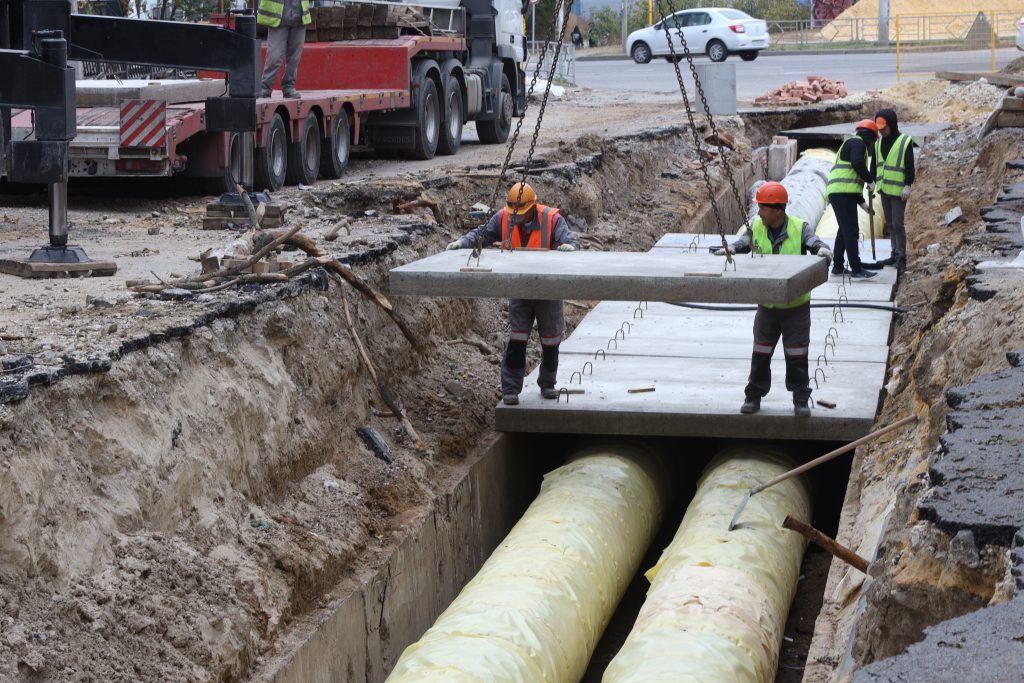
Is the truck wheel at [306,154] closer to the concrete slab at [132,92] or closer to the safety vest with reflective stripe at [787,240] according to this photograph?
the concrete slab at [132,92]

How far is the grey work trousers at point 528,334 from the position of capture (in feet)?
27.0

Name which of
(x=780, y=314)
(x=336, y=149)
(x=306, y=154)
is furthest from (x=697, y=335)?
(x=336, y=149)

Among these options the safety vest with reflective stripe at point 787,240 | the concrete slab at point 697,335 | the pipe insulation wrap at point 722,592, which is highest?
the safety vest with reflective stripe at point 787,240

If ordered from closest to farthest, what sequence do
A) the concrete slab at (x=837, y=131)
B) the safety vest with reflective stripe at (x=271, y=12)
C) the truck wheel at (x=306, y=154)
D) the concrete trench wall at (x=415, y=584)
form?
1. the concrete trench wall at (x=415, y=584)
2. the truck wheel at (x=306, y=154)
3. the safety vest with reflective stripe at (x=271, y=12)
4. the concrete slab at (x=837, y=131)

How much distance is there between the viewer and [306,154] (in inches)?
527

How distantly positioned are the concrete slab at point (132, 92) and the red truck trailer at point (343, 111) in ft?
0.06

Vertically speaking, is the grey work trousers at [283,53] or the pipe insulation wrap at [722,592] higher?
the grey work trousers at [283,53]

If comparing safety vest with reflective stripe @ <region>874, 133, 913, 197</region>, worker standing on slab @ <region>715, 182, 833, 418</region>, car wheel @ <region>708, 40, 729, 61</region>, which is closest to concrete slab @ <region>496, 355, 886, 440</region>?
worker standing on slab @ <region>715, 182, 833, 418</region>


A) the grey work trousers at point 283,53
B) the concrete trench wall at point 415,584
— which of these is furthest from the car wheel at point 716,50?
the concrete trench wall at point 415,584

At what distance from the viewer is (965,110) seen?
24.4 meters

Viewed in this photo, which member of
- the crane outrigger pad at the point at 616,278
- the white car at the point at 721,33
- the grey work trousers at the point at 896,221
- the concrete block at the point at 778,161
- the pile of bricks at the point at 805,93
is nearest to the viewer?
the crane outrigger pad at the point at 616,278

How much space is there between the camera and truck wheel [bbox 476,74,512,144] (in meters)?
19.3

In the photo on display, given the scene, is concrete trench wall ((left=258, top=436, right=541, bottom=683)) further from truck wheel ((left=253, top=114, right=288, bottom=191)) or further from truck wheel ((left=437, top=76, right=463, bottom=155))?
truck wheel ((left=437, top=76, right=463, bottom=155))

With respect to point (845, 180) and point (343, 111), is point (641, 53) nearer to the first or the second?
point (343, 111)
